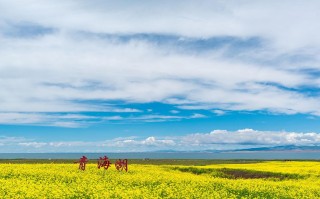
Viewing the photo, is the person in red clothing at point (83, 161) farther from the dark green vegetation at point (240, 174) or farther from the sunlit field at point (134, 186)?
the dark green vegetation at point (240, 174)

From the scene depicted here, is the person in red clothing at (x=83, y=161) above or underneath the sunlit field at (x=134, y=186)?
above

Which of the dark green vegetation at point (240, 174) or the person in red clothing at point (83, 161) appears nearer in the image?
the person in red clothing at point (83, 161)

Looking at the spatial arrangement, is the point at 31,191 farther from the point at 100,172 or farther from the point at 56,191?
the point at 100,172

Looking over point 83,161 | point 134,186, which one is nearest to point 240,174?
point 83,161

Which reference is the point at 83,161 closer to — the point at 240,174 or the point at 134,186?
the point at 134,186

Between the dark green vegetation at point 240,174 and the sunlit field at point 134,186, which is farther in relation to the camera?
the dark green vegetation at point 240,174

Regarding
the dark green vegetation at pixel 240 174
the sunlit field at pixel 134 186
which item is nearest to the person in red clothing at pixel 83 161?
the sunlit field at pixel 134 186

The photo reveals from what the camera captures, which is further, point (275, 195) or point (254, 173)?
point (254, 173)

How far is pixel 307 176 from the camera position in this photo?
155 ft

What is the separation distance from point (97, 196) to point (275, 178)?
32.8m

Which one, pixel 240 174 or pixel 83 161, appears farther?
pixel 240 174

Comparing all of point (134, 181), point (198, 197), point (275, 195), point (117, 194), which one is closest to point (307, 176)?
point (275, 195)

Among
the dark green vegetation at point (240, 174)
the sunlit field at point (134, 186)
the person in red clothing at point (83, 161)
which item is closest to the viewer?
the sunlit field at point (134, 186)

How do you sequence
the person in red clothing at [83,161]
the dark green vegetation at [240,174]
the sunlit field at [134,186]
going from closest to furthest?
1. the sunlit field at [134,186]
2. the person in red clothing at [83,161]
3. the dark green vegetation at [240,174]
